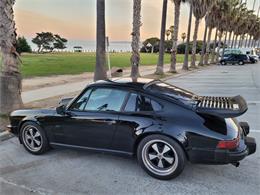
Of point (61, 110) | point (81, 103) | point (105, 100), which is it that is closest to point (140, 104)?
point (105, 100)

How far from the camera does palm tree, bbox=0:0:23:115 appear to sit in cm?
699

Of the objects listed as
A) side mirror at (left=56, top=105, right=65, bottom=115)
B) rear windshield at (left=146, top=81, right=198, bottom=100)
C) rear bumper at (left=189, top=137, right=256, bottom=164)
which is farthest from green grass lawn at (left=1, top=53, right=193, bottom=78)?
rear bumper at (left=189, top=137, right=256, bottom=164)

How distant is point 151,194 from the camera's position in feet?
12.2

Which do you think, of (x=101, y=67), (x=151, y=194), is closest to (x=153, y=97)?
(x=151, y=194)

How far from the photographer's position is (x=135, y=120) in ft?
13.8

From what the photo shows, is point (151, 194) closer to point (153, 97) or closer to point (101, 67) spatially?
point (153, 97)

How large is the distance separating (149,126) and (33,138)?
2294 millimetres

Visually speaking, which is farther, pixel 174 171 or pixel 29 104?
pixel 29 104

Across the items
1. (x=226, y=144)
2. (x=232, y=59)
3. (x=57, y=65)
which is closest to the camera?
(x=226, y=144)

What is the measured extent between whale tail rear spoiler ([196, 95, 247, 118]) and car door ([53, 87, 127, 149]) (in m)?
1.21

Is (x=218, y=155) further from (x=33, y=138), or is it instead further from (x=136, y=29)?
(x=136, y=29)

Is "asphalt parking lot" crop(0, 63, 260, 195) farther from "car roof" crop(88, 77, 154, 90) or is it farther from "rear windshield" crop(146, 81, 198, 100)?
"car roof" crop(88, 77, 154, 90)

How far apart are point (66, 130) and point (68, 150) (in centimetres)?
71

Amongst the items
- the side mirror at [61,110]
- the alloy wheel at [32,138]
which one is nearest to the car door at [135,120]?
the side mirror at [61,110]
